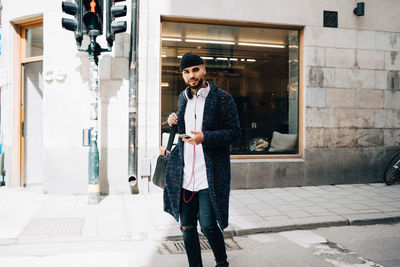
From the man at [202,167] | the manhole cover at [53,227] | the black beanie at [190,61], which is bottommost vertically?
the manhole cover at [53,227]

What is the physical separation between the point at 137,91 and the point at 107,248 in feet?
11.9

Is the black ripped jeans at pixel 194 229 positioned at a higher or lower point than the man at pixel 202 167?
lower

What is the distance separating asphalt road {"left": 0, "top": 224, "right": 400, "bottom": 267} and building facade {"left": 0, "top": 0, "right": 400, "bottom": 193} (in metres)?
2.74

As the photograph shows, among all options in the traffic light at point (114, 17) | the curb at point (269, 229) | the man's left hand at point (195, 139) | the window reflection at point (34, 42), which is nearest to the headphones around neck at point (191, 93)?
the man's left hand at point (195, 139)

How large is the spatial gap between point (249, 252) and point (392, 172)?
5386 millimetres

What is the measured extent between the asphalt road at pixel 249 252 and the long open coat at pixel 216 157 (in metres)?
1.07

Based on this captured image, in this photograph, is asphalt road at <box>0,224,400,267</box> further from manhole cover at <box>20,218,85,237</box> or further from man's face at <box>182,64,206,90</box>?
man's face at <box>182,64,206,90</box>

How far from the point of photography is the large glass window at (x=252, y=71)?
24.8 feet

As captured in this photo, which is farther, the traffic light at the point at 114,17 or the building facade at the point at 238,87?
the building facade at the point at 238,87

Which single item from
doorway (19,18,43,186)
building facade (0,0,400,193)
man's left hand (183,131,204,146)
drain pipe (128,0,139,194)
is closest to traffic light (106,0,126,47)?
drain pipe (128,0,139,194)

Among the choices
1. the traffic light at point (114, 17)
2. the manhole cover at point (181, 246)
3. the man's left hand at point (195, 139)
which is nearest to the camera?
the man's left hand at point (195, 139)

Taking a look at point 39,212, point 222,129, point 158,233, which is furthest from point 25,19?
point 222,129

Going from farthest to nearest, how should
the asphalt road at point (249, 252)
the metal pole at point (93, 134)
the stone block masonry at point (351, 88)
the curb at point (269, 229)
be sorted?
1. the stone block masonry at point (351, 88)
2. the metal pole at point (93, 134)
3. the curb at point (269, 229)
4. the asphalt road at point (249, 252)

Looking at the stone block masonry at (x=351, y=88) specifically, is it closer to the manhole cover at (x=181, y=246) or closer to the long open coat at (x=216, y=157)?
the manhole cover at (x=181, y=246)
